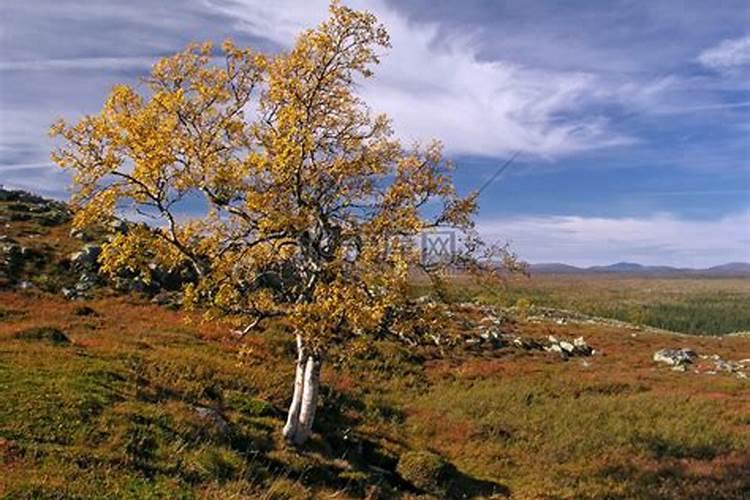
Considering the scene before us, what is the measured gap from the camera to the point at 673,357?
5134 cm

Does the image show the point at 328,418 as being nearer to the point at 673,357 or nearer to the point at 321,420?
the point at 321,420

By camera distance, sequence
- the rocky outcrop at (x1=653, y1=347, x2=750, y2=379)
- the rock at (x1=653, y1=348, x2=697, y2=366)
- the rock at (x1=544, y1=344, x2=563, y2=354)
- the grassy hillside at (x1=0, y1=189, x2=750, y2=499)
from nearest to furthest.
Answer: the grassy hillside at (x1=0, y1=189, x2=750, y2=499) < the rocky outcrop at (x1=653, y1=347, x2=750, y2=379) < the rock at (x1=653, y1=348, x2=697, y2=366) < the rock at (x1=544, y1=344, x2=563, y2=354)

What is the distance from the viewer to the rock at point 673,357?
50522mm

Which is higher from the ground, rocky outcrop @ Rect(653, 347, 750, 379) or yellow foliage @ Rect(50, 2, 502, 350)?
yellow foliage @ Rect(50, 2, 502, 350)

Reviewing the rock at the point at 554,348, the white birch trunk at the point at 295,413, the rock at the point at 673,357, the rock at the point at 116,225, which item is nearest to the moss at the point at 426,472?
the white birch trunk at the point at 295,413

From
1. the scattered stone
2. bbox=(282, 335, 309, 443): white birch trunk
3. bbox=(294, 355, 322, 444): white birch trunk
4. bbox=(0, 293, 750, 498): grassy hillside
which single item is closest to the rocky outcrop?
bbox=(0, 293, 750, 498): grassy hillside

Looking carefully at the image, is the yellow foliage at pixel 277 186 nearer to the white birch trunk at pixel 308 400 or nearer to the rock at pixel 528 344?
the white birch trunk at pixel 308 400

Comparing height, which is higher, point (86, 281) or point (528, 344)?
point (86, 281)

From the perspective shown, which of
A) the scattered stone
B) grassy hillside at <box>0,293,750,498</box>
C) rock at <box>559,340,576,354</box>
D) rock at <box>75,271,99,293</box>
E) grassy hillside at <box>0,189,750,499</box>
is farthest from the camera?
rock at <box>559,340,576,354</box>

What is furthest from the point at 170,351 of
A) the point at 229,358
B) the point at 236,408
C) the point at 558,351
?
the point at 558,351

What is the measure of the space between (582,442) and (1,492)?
21.0m

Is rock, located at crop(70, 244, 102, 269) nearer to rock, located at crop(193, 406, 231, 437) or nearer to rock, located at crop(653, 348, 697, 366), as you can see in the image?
rock, located at crop(193, 406, 231, 437)

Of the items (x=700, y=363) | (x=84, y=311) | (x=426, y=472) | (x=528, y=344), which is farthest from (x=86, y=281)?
(x=700, y=363)

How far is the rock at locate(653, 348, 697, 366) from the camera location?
50522 millimetres
